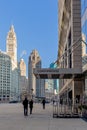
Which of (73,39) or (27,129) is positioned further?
(73,39)

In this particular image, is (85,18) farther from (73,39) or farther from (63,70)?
(73,39)

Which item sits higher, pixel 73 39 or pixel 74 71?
pixel 73 39

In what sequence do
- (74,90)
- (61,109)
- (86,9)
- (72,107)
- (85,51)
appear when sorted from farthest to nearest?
(74,90) < (85,51) < (86,9) < (61,109) < (72,107)

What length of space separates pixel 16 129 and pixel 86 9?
77.6ft

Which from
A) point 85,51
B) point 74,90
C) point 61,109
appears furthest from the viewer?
point 74,90

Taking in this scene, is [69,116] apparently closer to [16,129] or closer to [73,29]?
[16,129]

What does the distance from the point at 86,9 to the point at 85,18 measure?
67.1 inches

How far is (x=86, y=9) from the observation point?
1524 inches

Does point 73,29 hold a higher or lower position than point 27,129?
higher

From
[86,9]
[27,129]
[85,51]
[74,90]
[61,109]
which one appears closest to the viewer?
[27,129]

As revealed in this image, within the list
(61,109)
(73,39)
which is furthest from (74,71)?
(73,39)

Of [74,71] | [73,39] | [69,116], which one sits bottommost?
[69,116]

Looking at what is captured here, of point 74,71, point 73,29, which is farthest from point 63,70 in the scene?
point 73,29

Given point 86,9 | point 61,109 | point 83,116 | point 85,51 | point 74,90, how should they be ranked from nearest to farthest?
point 83,116
point 61,109
point 86,9
point 85,51
point 74,90
